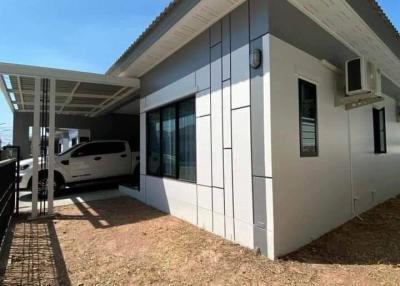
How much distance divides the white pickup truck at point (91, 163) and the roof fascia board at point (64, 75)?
3.18 meters

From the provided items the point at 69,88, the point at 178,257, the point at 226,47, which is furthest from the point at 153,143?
the point at 178,257

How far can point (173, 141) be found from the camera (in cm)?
612

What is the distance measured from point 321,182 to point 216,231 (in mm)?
1842

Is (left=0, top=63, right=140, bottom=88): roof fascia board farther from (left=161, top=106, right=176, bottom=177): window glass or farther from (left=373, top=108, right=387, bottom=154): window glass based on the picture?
(left=373, top=108, right=387, bottom=154): window glass

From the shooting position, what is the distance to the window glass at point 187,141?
5.39 m

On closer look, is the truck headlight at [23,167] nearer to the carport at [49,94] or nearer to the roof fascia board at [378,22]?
the carport at [49,94]

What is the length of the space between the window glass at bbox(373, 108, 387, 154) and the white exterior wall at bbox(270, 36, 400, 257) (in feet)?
2.50

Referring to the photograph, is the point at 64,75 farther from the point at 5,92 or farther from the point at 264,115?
the point at 264,115

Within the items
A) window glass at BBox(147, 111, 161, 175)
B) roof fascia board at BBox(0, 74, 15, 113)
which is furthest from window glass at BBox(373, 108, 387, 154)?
roof fascia board at BBox(0, 74, 15, 113)

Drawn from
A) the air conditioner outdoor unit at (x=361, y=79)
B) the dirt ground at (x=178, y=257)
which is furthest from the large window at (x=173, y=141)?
the air conditioner outdoor unit at (x=361, y=79)

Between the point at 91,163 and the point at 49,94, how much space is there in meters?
3.40

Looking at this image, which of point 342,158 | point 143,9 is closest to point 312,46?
point 342,158

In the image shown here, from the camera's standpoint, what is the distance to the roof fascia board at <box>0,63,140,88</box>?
20.0 feet

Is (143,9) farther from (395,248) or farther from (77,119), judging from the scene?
(77,119)
